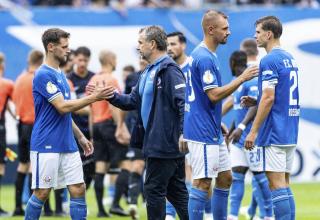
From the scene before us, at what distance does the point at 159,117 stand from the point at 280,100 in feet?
4.84

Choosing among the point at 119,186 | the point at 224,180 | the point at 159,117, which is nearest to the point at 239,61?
the point at 224,180

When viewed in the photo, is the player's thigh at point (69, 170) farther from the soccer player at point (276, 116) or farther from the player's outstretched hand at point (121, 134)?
the player's outstretched hand at point (121, 134)

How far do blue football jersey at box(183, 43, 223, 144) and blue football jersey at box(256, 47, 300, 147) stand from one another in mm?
532

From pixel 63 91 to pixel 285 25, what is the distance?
11254mm

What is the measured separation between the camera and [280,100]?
447 inches

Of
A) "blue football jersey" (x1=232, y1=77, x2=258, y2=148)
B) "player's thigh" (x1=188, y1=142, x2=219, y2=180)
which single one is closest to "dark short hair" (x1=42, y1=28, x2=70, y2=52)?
"player's thigh" (x1=188, y1=142, x2=219, y2=180)

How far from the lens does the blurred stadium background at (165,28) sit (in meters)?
21.2

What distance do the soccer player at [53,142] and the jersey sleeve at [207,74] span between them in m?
1.55

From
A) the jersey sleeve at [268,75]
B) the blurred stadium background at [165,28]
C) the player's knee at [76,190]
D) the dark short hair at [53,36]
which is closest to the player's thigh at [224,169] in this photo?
the jersey sleeve at [268,75]

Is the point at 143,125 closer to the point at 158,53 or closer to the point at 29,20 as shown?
the point at 158,53

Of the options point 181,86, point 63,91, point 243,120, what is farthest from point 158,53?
point 243,120

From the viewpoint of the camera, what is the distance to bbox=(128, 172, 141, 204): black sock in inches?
591

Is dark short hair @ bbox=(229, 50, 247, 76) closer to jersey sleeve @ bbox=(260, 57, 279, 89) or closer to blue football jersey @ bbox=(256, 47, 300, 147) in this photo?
blue football jersey @ bbox=(256, 47, 300, 147)

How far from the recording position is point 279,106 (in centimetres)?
1137
